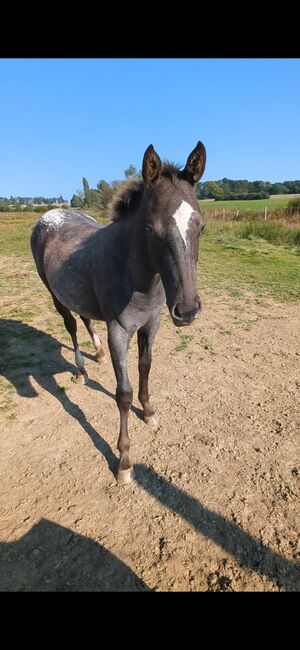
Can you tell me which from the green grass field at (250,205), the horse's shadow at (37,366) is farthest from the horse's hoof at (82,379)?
the green grass field at (250,205)

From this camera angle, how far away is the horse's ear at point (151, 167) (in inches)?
77.2

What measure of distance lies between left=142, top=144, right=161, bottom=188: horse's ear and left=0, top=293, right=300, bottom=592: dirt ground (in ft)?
8.08

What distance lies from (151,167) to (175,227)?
44cm

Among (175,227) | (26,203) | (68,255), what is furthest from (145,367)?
(26,203)

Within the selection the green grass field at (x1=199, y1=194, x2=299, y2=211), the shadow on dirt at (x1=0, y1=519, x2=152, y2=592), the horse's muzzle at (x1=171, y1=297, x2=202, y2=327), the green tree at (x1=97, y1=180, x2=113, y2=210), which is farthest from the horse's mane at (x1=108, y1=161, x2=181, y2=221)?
the green grass field at (x1=199, y1=194, x2=299, y2=211)

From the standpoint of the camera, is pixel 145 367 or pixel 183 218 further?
pixel 145 367

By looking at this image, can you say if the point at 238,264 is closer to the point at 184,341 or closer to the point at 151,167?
the point at 184,341

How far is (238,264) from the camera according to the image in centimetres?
1205

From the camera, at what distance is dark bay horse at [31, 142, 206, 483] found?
77.3 inches

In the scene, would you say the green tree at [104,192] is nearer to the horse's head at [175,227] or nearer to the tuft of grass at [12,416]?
the horse's head at [175,227]

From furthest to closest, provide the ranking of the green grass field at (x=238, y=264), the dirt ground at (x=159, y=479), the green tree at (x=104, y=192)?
1. the green grass field at (x=238, y=264)
2. the green tree at (x=104, y=192)
3. the dirt ground at (x=159, y=479)

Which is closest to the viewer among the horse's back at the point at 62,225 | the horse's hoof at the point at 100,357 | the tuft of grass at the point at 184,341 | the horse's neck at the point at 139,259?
the horse's neck at the point at 139,259
